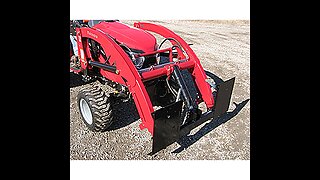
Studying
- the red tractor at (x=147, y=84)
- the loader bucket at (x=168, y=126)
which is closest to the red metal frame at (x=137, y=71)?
the red tractor at (x=147, y=84)

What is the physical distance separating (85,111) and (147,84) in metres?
0.95

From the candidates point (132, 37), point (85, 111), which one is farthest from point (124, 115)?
point (132, 37)

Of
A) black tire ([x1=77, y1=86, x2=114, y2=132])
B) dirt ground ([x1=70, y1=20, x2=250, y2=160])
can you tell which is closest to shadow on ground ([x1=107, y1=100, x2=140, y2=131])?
dirt ground ([x1=70, y1=20, x2=250, y2=160])

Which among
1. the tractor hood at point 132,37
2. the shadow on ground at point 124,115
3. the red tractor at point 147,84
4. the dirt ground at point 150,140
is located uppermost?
the tractor hood at point 132,37

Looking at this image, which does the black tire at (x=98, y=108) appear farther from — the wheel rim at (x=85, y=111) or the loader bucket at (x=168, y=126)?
the loader bucket at (x=168, y=126)

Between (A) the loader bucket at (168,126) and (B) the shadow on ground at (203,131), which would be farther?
(B) the shadow on ground at (203,131)

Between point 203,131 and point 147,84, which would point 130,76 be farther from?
point 203,131

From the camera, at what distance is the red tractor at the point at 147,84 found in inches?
116

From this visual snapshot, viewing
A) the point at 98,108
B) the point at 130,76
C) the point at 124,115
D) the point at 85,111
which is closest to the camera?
the point at 130,76

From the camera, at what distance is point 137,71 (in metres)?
3.17

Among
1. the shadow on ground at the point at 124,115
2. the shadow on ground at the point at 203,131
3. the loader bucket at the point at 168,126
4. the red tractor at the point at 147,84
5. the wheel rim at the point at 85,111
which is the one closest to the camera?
the loader bucket at the point at 168,126

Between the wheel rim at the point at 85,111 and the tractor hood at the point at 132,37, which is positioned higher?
the tractor hood at the point at 132,37

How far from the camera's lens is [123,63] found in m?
3.23

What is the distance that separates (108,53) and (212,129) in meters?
1.81
